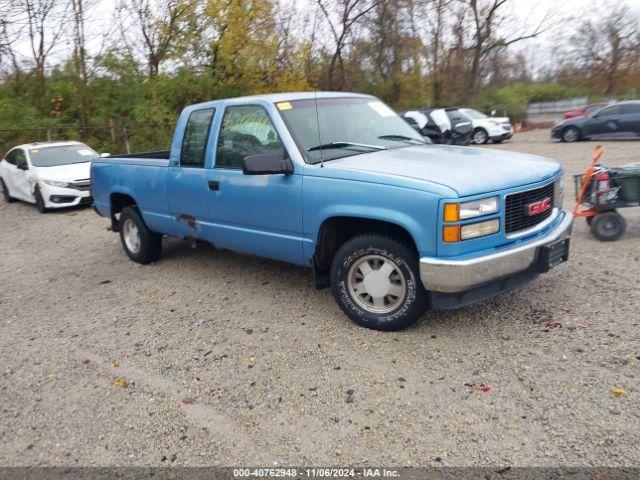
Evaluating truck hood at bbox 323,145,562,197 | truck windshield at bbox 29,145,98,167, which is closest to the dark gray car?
truck hood at bbox 323,145,562,197

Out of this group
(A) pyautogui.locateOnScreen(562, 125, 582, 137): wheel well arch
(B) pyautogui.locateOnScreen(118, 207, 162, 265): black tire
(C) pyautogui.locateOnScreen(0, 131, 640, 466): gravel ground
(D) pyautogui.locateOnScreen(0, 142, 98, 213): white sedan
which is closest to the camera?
(C) pyautogui.locateOnScreen(0, 131, 640, 466): gravel ground

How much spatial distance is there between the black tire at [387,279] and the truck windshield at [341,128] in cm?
87

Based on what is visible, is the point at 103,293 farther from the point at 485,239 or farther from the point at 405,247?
the point at 485,239

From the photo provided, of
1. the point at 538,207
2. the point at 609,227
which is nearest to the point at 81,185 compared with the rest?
the point at 609,227

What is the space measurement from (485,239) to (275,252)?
1.90m

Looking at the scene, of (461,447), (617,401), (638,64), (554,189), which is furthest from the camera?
(638,64)

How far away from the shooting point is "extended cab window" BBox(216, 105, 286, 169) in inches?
193

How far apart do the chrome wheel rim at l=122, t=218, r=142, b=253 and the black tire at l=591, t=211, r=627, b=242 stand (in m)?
5.66

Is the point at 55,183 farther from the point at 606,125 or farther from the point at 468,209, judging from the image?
the point at 606,125

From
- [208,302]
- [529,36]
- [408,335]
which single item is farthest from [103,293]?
[529,36]

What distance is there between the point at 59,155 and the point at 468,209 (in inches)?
447

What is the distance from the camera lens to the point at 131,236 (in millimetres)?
7051

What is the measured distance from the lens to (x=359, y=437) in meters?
3.08

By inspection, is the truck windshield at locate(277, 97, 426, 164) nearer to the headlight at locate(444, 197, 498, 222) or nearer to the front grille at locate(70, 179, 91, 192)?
the headlight at locate(444, 197, 498, 222)
